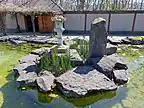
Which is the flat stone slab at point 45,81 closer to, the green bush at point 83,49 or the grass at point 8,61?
the grass at point 8,61

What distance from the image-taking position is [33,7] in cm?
1277

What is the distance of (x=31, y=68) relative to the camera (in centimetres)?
676

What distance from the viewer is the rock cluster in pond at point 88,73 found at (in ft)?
18.7

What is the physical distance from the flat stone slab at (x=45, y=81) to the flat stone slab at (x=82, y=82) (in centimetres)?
23

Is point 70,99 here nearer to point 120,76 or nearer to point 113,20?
point 120,76

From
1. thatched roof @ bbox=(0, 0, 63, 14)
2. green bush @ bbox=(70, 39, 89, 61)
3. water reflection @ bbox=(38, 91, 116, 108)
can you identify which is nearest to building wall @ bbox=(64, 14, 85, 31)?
thatched roof @ bbox=(0, 0, 63, 14)

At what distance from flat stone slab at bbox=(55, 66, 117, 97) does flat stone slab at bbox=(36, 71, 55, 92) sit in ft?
0.75

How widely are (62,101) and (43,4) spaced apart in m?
9.43

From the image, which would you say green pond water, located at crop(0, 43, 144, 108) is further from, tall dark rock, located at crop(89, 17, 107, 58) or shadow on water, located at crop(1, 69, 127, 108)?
tall dark rock, located at crop(89, 17, 107, 58)

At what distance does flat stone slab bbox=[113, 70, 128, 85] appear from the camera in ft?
20.8

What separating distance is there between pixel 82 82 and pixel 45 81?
115cm

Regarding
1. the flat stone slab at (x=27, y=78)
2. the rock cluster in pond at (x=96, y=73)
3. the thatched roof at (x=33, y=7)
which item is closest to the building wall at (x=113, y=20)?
the thatched roof at (x=33, y=7)

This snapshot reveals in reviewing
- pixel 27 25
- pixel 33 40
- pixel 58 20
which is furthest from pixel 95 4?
pixel 58 20

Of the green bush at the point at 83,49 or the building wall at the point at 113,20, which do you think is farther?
the building wall at the point at 113,20
